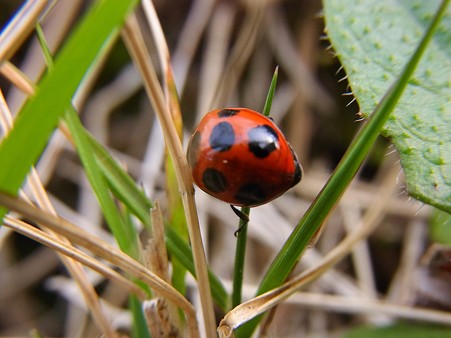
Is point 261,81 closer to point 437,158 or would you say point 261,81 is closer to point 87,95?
point 87,95

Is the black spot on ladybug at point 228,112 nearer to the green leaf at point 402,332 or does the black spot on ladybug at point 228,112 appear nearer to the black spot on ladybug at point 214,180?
the black spot on ladybug at point 214,180

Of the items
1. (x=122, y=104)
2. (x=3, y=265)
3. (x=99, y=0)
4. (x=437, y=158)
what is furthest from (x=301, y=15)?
(x=99, y=0)

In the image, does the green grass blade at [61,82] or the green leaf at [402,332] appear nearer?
the green grass blade at [61,82]

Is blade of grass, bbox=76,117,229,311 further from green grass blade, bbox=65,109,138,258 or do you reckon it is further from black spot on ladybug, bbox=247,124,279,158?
black spot on ladybug, bbox=247,124,279,158

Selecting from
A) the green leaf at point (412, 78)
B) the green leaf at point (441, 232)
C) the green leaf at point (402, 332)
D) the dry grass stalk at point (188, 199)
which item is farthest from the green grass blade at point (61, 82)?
the green leaf at point (402, 332)

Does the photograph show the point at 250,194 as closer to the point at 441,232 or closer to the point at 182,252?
the point at 182,252

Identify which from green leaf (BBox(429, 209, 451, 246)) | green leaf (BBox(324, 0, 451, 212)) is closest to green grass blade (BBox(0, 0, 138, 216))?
green leaf (BBox(324, 0, 451, 212))

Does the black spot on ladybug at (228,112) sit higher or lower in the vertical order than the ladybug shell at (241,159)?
higher
